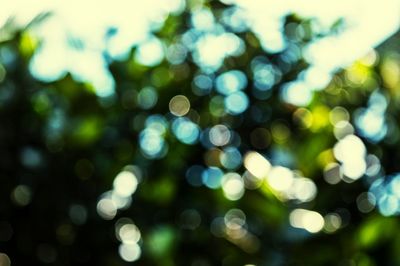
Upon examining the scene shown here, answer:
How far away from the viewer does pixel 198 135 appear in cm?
134

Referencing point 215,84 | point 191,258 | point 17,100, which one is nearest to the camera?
point 191,258

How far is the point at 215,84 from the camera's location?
4.63ft

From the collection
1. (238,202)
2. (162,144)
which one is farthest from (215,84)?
(238,202)

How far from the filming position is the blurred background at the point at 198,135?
3.96ft

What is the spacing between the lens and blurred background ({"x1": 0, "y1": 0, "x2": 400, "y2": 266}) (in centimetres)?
121

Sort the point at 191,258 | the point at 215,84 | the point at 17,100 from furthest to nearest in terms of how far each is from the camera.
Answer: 1. the point at 215,84
2. the point at 17,100
3. the point at 191,258

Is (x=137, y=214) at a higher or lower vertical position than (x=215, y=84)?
lower

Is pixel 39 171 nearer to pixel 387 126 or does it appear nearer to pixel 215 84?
pixel 215 84

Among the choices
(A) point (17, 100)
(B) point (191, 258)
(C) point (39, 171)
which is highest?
(A) point (17, 100)

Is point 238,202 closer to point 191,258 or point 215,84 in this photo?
point 191,258

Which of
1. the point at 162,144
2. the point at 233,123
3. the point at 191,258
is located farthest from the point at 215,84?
the point at 191,258

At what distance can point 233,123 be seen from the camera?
1395mm

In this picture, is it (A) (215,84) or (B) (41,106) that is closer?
(B) (41,106)

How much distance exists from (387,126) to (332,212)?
25 centimetres
